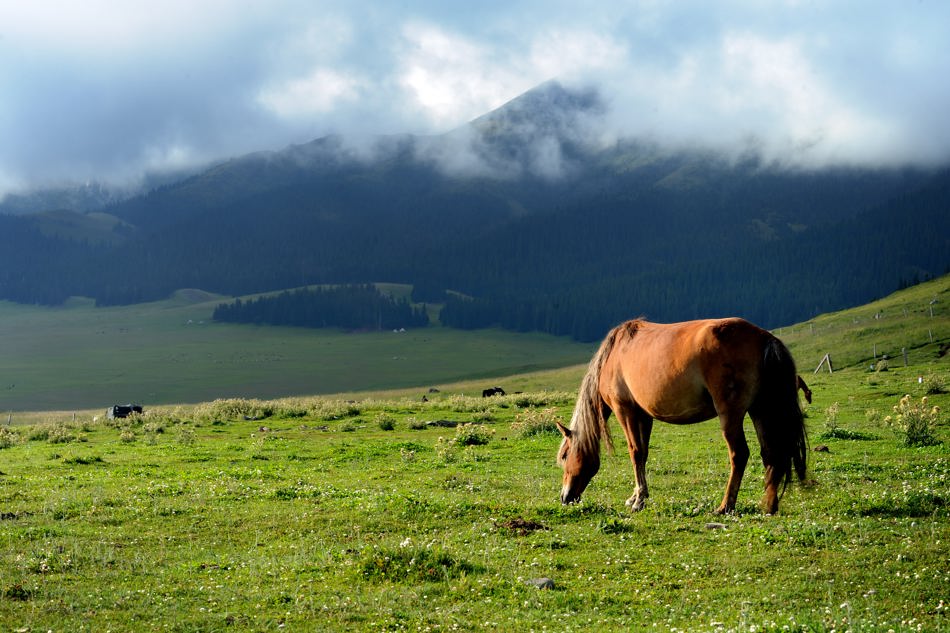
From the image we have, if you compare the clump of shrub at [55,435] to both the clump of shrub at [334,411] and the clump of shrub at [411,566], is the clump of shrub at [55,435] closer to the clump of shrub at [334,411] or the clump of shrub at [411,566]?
the clump of shrub at [334,411]

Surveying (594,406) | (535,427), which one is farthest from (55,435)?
(594,406)

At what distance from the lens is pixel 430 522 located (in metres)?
13.4

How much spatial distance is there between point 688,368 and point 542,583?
467cm

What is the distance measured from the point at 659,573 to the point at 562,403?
102ft

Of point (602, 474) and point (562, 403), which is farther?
point (562, 403)

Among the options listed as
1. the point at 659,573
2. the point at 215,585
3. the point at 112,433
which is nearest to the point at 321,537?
the point at 215,585

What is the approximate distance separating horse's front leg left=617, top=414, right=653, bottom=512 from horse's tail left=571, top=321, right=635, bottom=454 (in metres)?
0.40

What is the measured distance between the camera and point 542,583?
9.82 meters

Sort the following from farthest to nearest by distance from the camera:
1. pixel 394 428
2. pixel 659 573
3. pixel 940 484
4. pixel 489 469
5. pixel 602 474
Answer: pixel 394 428
pixel 489 469
pixel 602 474
pixel 940 484
pixel 659 573

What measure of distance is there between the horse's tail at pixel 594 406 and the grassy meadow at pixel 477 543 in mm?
1235

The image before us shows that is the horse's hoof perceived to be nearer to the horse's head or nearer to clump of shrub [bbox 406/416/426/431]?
the horse's head

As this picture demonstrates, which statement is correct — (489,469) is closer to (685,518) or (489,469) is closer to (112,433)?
(685,518)

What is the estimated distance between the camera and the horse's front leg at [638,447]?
14.1 meters

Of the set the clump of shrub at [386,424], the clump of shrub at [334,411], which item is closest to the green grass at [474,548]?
the clump of shrub at [386,424]
